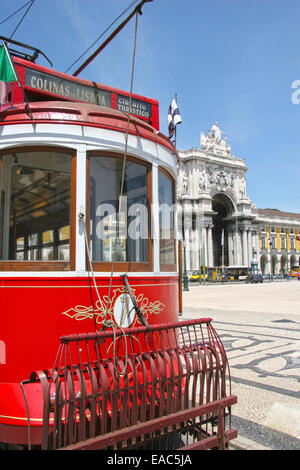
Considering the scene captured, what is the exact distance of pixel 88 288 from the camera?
10.4ft

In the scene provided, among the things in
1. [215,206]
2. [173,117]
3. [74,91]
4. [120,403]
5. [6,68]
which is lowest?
[120,403]

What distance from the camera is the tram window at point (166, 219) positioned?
393 centimetres

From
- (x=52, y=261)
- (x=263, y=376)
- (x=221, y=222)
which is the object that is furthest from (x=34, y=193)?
(x=221, y=222)

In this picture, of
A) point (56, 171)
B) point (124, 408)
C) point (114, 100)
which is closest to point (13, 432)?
point (124, 408)

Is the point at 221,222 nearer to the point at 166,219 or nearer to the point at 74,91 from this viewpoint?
the point at 166,219

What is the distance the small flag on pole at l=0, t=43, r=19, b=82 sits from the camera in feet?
10.8

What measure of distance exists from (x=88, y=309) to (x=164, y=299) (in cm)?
92

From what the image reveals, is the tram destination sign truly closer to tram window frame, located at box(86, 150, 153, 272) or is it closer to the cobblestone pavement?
tram window frame, located at box(86, 150, 153, 272)

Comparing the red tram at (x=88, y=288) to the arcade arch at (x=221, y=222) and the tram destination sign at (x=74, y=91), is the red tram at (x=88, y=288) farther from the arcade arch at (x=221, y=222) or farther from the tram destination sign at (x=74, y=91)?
the arcade arch at (x=221, y=222)

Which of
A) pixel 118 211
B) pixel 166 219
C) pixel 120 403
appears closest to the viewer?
pixel 120 403

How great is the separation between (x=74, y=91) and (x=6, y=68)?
0.95 metres

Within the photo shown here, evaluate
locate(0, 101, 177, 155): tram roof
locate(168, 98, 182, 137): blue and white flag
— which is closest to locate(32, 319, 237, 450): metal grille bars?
locate(0, 101, 177, 155): tram roof

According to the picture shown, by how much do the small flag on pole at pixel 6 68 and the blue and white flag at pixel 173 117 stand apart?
242 cm

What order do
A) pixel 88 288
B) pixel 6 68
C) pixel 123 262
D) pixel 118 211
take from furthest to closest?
pixel 118 211 → pixel 123 262 → pixel 6 68 → pixel 88 288
